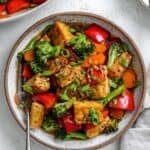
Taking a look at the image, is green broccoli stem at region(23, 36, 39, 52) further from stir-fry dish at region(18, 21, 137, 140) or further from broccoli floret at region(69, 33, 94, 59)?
broccoli floret at region(69, 33, 94, 59)

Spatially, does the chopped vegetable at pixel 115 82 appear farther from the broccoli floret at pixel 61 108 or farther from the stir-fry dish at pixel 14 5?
the stir-fry dish at pixel 14 5

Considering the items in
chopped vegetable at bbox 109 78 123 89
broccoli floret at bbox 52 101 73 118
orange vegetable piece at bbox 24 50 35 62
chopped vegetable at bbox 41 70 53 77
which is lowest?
broccoli floret at bbox 52 101 73 118

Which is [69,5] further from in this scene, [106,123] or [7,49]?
[106,123]

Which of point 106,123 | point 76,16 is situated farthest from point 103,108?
point 76,16

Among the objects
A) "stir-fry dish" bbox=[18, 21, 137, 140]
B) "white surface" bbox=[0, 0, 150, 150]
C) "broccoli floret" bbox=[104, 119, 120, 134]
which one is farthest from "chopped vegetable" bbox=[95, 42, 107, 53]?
"broccoli floret" bbox=[104, 119, 120, 134]

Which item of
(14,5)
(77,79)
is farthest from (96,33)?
(14,5)

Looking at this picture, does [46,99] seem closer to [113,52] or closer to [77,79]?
[77,79]
